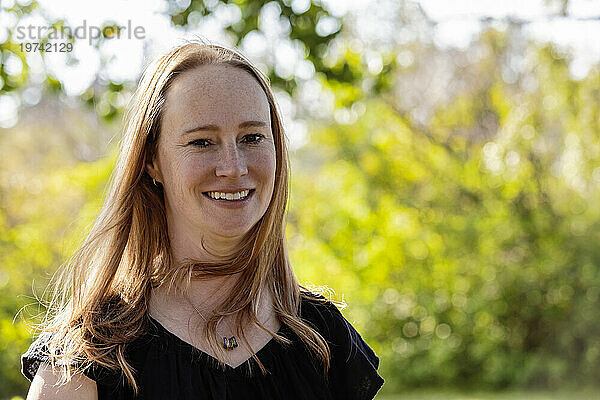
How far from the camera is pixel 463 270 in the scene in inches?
297

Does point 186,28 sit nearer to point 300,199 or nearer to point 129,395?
point 129,395

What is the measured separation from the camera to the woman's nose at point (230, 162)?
1515mm

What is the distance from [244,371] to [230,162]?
398 mm

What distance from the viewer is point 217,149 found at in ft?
5.01

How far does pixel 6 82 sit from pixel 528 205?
527 centimetres

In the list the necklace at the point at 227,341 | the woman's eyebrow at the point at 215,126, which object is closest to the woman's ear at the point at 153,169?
the woman's eyebrow at the point at 215,126

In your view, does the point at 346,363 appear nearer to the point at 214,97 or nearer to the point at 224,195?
the point at 224,195

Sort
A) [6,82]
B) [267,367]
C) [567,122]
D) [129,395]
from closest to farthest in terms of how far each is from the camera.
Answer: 1. [129,395]
2. [267,367]
3. [6,82]
4. [567,122]

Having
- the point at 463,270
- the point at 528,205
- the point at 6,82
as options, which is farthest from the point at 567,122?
the point at 6,82

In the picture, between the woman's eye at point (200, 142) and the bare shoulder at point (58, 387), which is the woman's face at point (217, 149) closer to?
the woman's eye at point (200, 142)

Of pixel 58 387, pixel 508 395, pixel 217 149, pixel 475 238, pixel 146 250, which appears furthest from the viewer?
pixel 475 238

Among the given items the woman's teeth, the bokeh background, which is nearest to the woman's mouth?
A: the woman's teeth

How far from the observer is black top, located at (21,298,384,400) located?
1493 millimetres

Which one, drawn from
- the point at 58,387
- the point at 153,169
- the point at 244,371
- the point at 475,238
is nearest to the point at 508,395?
the point at 475,238
